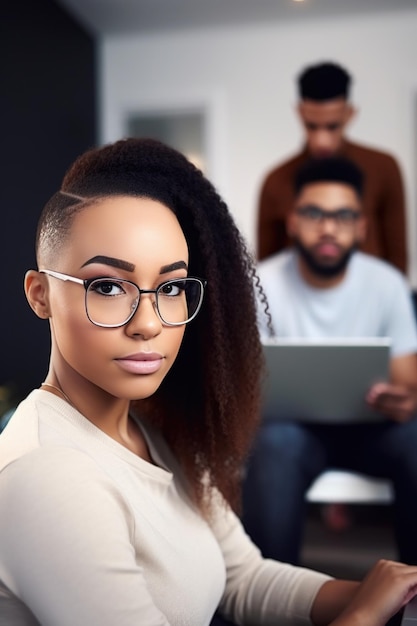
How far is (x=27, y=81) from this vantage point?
329cm

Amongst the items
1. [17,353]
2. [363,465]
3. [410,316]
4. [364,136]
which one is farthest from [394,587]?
[364,136]

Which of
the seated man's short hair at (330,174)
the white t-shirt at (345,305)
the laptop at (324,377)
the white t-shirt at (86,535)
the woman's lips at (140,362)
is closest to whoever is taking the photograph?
the white t-shirt at (86,535)

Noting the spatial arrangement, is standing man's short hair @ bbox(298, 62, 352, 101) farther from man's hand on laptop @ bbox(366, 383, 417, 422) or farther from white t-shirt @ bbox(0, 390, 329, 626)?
white t-shirt @ bbox(0, 390, 329, 626)

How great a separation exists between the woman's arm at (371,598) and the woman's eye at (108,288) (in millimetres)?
399

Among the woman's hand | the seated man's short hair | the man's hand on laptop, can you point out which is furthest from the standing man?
the woman's hand

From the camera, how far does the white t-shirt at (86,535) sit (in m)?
0.64

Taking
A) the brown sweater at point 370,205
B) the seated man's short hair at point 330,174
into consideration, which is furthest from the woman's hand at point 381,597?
the brown sweater at point 370,205

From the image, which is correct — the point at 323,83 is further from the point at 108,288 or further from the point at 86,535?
the point at 86,535

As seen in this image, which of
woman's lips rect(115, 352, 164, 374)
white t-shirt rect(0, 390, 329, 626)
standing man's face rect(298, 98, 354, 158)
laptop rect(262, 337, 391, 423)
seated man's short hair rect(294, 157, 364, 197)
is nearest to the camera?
white t-shirt rect(0, 390, 329, 626)

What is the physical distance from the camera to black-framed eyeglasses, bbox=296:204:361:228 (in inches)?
94.0

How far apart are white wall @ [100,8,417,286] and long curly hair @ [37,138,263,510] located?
3.09 m

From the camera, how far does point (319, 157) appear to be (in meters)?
3.11

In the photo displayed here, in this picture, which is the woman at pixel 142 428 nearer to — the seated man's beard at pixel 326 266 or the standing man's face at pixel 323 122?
the seated man's beard at pixel 326 266

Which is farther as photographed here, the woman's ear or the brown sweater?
the brown sweater
